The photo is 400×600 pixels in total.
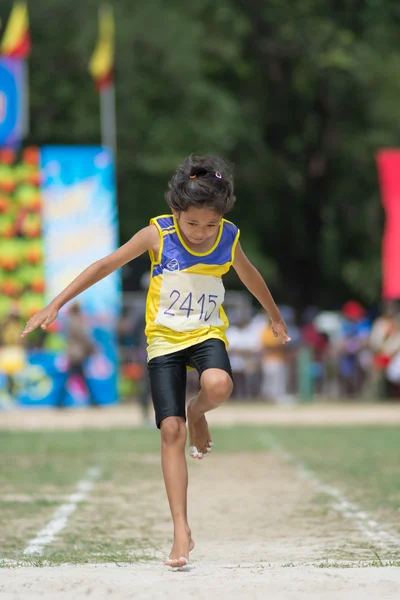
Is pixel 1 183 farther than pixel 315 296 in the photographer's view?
No

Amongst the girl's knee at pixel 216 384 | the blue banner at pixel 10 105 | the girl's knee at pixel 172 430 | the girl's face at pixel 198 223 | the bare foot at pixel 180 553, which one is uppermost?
the blue banner at pixel 10 105

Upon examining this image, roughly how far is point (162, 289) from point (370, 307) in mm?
36026

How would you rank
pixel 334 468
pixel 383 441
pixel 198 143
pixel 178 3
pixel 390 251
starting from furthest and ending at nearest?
1. pixel 178 3
2. pixel 198 143
3. pixel 390 251
4. pixel 383 441
5. pixel 334 468

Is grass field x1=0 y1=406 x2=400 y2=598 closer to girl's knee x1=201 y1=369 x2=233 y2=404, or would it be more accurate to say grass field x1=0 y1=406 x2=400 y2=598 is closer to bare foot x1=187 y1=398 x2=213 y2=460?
bare foot x1=187 y1=398 x2=213 y2=460

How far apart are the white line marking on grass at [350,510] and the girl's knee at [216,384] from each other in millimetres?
1578

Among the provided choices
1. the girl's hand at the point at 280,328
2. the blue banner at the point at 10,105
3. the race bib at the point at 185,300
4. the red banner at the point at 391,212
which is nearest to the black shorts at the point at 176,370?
the race bib at the point at 185,300

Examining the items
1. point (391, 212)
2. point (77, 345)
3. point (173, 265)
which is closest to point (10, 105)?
point (77, 345)

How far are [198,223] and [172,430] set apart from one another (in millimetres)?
1023

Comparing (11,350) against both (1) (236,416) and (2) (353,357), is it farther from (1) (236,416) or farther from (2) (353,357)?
(2) (353,357)

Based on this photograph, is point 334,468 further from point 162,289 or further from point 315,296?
point 315,296

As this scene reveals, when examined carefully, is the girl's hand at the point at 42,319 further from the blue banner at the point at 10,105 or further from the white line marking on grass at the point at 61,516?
the blue banner at the point at 10,105

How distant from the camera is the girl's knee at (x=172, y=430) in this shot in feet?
20.0

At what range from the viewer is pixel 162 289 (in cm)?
621

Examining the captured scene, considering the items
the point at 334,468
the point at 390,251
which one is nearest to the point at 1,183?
the point at 390,251
